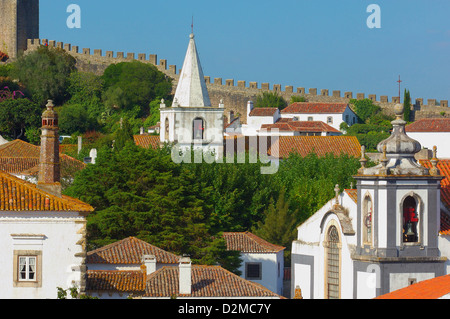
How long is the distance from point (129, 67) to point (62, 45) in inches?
351

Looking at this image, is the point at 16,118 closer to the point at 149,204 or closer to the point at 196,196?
the point at 196,196

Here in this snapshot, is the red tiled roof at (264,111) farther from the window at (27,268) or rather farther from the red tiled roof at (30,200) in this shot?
the window at (27,268)

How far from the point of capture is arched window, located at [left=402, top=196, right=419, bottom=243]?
2750cm

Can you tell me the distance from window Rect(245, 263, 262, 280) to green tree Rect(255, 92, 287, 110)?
1985 inches

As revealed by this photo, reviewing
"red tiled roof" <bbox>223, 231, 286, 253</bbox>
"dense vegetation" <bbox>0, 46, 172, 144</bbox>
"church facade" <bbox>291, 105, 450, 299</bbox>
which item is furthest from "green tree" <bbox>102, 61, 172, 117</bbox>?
"church facade" <bbox>291, 105, 450, 299</bbox>

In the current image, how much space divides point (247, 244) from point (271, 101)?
5123 centimetres

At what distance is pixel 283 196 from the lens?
149ft

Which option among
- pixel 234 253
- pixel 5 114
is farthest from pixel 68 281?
pixel 5 114

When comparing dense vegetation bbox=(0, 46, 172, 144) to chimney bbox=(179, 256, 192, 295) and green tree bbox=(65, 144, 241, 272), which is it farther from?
chimney bbox=(179, 256, 192, 295)

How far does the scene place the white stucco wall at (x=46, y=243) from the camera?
26750mm

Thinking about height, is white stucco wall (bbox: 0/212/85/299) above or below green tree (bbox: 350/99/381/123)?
below

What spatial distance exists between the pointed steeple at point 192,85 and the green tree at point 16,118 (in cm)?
2702

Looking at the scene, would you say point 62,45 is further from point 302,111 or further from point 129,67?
point 302,111

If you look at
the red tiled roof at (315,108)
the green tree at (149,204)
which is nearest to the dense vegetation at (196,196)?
the green tree at (149,204)
